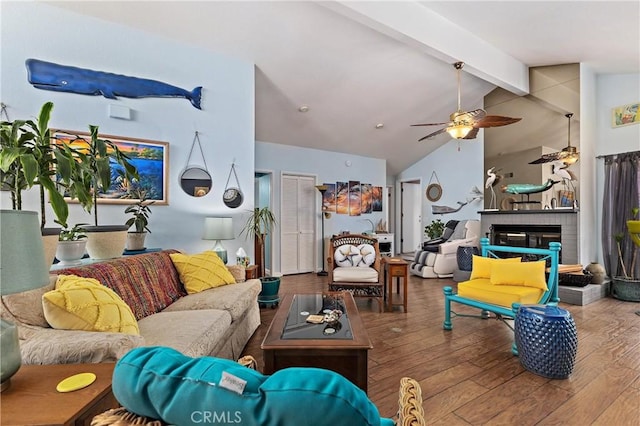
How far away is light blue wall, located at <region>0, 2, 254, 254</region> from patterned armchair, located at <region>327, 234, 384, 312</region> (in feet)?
4.55

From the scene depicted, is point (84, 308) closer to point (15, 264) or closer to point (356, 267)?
point (15, 264)

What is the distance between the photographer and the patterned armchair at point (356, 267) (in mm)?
3668

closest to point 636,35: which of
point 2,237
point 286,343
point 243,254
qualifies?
point 286,343

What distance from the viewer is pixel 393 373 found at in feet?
7.16

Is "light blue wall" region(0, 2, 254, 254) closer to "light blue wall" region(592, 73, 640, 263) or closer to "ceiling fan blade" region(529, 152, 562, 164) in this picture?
"ceiling fan blade" region(529, 152, 562, 164)

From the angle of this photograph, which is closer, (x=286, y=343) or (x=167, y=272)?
(x=286, y=343)

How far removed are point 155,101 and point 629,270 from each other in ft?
22.4

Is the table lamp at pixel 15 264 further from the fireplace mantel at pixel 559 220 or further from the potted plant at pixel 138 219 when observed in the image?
the fireplace mantel at pixel 559 220

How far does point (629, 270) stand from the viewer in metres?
4.27

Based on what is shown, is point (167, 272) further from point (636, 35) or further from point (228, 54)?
point (636, 35)

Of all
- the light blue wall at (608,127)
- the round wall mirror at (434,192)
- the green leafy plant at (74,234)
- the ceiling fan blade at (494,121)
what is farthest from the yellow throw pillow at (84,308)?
the round wall mirror at (434,192)

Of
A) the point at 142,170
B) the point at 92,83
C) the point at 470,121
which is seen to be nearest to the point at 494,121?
the point at 470,121

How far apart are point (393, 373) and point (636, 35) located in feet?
15.4

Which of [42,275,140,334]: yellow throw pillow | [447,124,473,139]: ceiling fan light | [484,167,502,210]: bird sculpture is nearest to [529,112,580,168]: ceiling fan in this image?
→ [484,167,502,210]: bird sculpture
